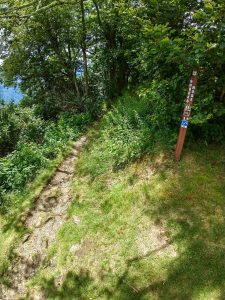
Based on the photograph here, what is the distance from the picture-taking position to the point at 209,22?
4.29 meters

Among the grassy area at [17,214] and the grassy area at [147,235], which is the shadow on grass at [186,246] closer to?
the grassy area at [147,235]

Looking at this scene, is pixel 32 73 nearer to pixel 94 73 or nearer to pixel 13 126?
pixel 94 73

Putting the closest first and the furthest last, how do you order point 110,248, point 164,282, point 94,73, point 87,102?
point 164,282, point 110,248, point 87,102, point 94,73

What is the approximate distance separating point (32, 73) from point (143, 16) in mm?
6993

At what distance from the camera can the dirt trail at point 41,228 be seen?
4980mm

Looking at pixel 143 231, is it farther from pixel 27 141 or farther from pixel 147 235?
pixel 27 141

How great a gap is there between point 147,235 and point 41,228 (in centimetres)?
225

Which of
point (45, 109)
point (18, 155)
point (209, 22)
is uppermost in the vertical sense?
point (209, 22)

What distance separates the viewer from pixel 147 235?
4523mm

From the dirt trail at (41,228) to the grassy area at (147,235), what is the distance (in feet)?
0.75

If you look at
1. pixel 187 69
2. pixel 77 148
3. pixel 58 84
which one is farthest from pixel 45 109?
pixel 187 69

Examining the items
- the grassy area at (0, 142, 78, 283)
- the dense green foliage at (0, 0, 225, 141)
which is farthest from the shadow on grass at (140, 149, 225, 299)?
the grassy area at (0, 142, 78, 283)

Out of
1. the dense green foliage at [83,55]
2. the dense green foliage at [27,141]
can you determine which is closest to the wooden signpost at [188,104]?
the dense green foliage at [83,55]

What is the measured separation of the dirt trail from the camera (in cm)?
498
